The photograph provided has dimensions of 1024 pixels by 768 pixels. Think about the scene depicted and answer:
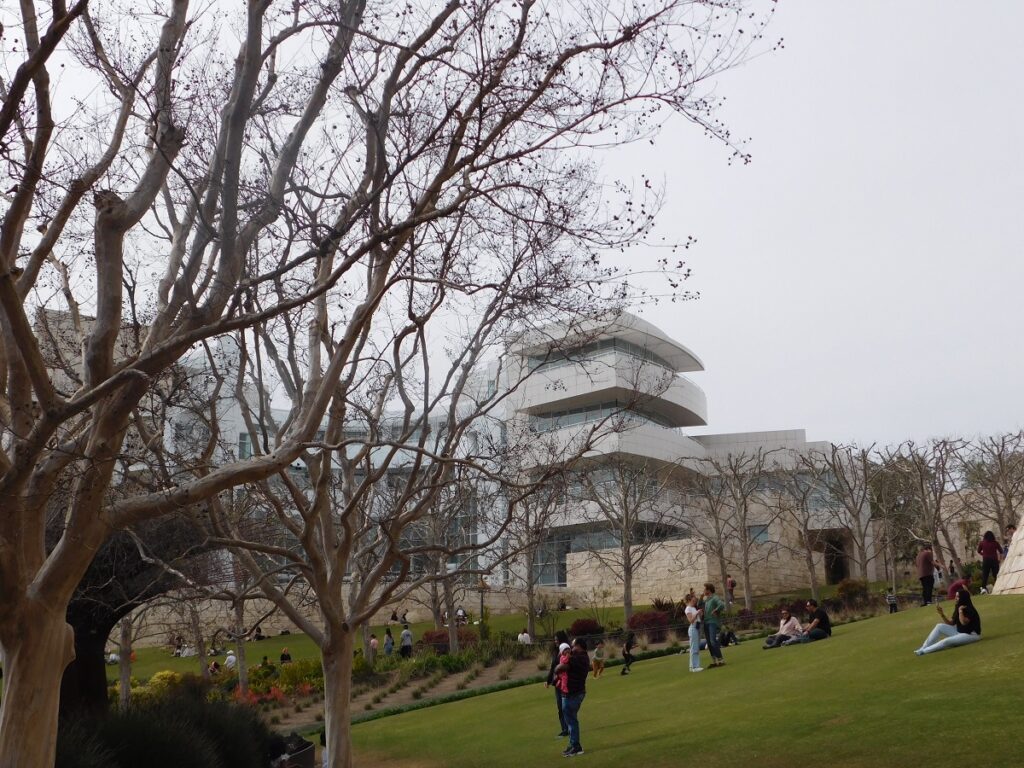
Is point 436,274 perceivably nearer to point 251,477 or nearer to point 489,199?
point 489,199

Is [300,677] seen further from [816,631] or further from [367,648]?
[816,631]

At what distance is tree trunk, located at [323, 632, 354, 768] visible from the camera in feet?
Answer: 41.5

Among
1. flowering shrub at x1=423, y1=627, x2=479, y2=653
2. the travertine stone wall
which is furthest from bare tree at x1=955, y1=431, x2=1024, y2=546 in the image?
flowering shrub at x1=423, y1=627, x2=479, y2=653

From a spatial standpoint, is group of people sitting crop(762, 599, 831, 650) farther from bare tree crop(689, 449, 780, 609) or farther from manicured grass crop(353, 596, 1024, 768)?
bare tree crop(689, 449, 780, 609)

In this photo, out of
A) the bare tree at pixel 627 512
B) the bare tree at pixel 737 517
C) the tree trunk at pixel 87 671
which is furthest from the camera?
the bare tree at pixel 737 517

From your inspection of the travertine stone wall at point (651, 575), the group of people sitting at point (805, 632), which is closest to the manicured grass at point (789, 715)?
the group of people sitting at point (805, 632)

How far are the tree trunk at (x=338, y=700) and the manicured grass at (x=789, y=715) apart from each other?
193cm

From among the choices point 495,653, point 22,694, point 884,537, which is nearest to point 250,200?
point 22,694

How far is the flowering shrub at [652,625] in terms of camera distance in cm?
3259

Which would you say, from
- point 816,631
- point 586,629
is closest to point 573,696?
point 816,631

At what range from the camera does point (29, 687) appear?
7484 millimetres

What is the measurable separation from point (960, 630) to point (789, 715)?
4.11m

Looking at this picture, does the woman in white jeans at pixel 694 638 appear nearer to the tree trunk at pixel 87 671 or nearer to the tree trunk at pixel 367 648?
the tree trunk at pixel 87 671

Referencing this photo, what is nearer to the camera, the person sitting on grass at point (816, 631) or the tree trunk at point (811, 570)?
the person sitting on grass at point (816, 631)
